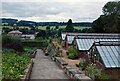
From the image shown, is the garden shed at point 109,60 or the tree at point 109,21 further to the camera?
the tree at point 109,21

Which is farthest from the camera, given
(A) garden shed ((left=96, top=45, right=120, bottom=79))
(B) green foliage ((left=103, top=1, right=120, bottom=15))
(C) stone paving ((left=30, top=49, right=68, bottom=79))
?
(B) green foliage ((left=103, top=1, right=120, bottom=15))

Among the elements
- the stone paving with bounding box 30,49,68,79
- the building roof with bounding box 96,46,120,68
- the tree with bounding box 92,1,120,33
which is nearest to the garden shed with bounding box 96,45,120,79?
the building roof with bounding box 96,46,120,68

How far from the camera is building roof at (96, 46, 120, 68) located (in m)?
13.9

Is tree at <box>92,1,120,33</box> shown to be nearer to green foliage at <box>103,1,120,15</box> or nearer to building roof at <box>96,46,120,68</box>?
Answer: green foliage at <box>103,1,120,15</box>

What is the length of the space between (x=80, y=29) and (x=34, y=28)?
25.4 m

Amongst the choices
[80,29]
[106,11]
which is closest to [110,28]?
[106,11]

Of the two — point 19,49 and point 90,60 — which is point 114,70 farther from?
point 19,49

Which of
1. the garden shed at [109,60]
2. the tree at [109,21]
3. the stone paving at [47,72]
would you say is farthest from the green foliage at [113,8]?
the garden shed at [109,60]

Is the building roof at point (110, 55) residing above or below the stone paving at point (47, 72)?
above

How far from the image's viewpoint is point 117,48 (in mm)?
15820

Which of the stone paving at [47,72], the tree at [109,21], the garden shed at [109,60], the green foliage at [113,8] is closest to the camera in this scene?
the garden shed at [109,60]

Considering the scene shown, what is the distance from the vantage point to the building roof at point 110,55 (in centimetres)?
1388

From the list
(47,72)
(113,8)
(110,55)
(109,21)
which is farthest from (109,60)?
(113,8)

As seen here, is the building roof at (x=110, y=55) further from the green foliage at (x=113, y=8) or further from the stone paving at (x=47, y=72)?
the green foliage at (x=113, y=8)
